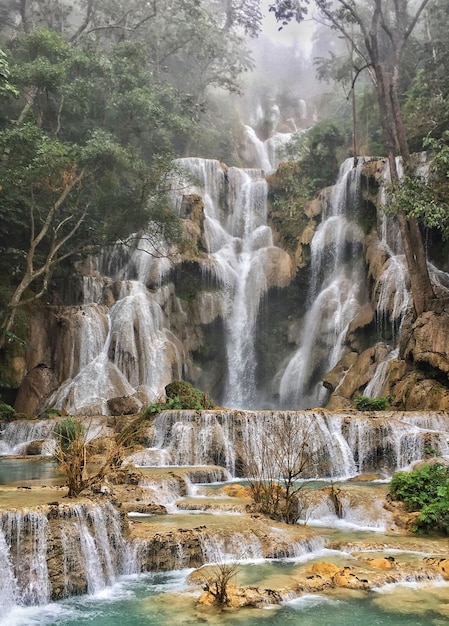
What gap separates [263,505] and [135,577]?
2.49 meters

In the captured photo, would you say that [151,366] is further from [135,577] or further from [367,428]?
[135,577]

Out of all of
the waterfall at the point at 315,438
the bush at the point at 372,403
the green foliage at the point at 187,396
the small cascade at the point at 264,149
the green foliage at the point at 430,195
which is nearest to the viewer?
the waterfall at the point at 315,438

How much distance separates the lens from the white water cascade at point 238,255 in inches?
1006

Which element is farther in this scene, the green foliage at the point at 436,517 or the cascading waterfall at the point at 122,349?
Answer: the cascading waterfall at the point at 122,349

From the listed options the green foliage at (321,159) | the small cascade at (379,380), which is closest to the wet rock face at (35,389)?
the small cascade at (379,380)

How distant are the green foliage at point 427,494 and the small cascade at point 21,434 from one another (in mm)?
9749

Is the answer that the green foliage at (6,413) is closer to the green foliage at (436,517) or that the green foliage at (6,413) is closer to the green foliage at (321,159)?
the green foliage at (436,517)

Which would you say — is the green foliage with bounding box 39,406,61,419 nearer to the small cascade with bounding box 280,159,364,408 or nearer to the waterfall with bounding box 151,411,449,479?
the waterfall with bounding box 151,411,449,479

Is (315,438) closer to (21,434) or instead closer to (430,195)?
(430,195)

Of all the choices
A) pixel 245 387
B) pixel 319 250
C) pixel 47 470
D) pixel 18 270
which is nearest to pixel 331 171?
pixel 319 250

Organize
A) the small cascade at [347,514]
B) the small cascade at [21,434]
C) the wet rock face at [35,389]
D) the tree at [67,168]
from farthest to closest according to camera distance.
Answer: the wet rock face at [35,389]
the tree at [67,168]
the small cascade at [21,434]
the small cascade at [347,514]

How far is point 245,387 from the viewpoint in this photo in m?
25.2

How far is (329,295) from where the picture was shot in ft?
78.7

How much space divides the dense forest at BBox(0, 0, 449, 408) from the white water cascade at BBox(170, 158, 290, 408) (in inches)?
100
